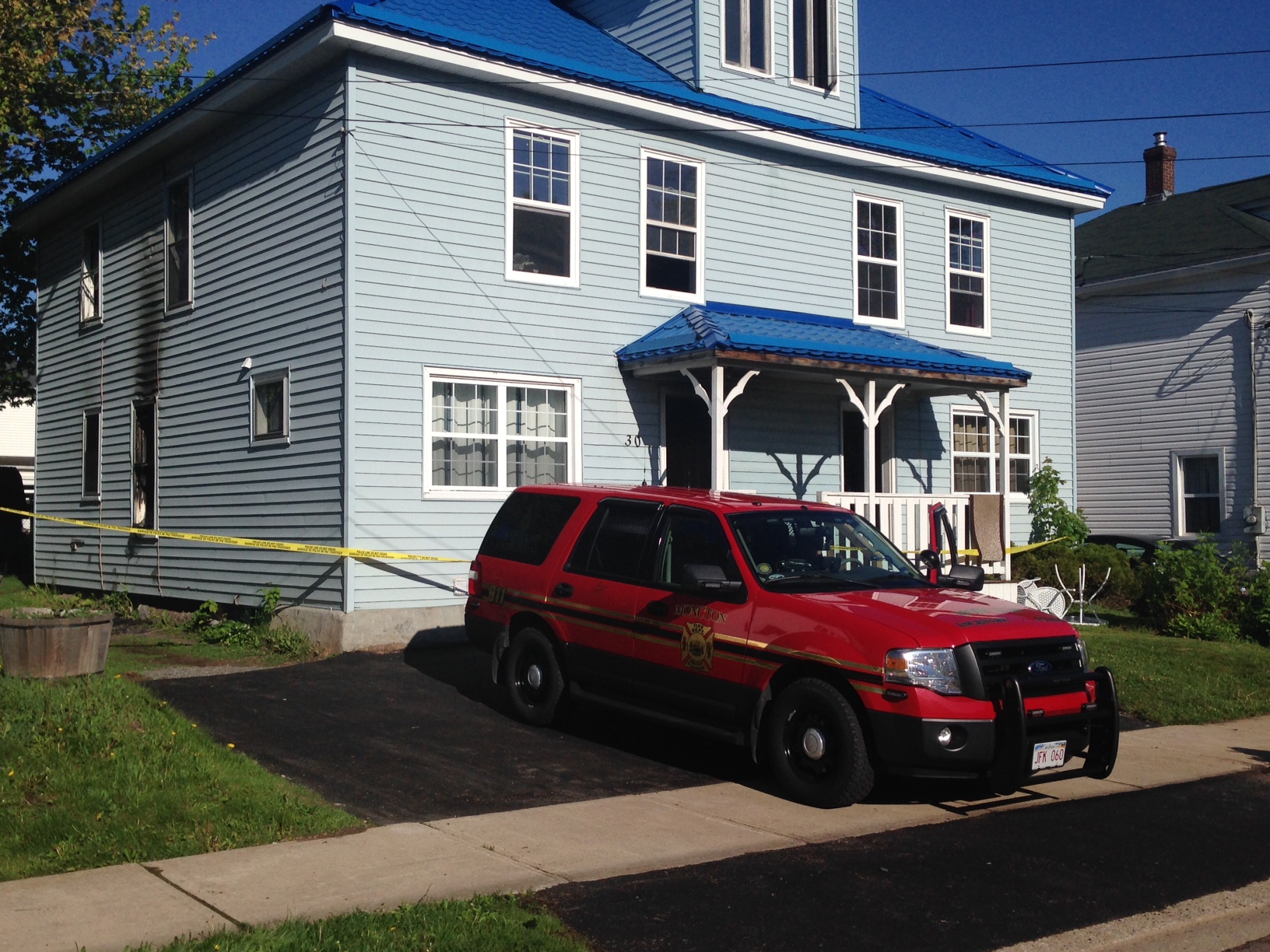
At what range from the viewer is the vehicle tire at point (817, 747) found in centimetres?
757

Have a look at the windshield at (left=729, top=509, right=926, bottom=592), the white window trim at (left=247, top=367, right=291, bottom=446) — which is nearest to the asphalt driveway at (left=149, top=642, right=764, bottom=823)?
the windshield at (left=729, top=509, right=926, bottom=592)

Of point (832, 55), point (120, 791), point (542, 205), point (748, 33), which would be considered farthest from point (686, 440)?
point (120, 791)

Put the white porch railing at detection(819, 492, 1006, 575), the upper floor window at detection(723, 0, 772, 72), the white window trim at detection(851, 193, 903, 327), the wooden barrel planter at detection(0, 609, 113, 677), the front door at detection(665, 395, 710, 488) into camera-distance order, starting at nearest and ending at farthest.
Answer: the wooden barrel planter at detection(0, 609, 113, 677) < the white porch railing at detection(819, 492, 1006, 575) < the front door at detection(665, 395, 710, 488) < the upper floor window at detection(723, 0, 772, 72) < the white window trim at detection(851, 193, 903, 327)

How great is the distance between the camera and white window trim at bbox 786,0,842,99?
60.5ft

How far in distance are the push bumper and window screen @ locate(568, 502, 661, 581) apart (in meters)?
2.44

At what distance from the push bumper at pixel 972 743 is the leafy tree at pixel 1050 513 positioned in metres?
13.1

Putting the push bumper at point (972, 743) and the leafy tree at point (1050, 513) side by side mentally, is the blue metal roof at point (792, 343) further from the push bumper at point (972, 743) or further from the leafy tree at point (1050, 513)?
the push bumper at point (972, 743)

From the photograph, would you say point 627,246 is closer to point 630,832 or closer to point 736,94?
point 736,94

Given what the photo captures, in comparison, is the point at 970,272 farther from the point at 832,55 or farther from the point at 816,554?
the point at 816,554

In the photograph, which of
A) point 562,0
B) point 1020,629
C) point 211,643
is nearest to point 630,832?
point 1020,629

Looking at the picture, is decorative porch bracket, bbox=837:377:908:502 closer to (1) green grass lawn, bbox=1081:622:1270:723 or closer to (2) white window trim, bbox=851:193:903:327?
(2) white window trim, bbox=851:193:903:327

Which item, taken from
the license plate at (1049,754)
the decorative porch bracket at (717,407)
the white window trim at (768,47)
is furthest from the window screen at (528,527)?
the white window trim at (768,47)

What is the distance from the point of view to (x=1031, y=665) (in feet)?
25.4

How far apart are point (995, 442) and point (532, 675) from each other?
1201 cm
